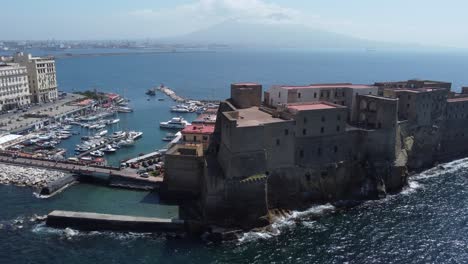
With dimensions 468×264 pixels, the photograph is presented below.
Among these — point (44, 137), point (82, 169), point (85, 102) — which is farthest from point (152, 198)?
point (85, 102)

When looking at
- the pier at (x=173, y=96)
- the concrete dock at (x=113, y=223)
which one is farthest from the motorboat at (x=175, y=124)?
the concrete dock at (x=113, y=223)

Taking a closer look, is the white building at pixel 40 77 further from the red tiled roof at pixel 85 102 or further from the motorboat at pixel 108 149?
the motorboat at pixel 108 149

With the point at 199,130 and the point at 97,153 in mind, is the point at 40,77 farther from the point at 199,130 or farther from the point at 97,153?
the point at 199,130

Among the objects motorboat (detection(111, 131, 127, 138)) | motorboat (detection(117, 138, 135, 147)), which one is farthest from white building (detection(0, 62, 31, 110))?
motorboat (detection(117, 138, 135, 147))

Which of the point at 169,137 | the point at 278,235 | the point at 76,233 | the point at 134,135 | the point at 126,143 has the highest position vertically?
the point at 134,135

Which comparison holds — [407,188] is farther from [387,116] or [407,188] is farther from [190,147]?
[190,147]

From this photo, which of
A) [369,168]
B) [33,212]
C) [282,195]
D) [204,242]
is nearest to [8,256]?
[33,212]
